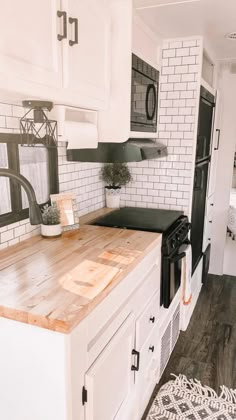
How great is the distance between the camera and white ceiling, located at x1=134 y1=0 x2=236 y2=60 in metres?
1.82

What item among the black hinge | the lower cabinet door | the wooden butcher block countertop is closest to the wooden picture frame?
the wooden butcher block countertop

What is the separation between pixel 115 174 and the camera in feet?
8.72

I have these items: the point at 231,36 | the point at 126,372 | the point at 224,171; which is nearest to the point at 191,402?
the point at 126,372

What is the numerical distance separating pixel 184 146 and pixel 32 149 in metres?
1.25

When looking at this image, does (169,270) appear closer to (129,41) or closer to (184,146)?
(184,146)

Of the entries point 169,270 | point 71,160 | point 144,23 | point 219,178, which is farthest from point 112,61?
point 219,178

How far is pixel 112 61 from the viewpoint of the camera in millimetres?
1811

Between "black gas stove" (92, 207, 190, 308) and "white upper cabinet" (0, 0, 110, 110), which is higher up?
"white upper cabinet" (0, 0, 110, 110)

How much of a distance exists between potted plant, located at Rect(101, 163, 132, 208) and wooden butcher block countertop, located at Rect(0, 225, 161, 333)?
775 millimetres

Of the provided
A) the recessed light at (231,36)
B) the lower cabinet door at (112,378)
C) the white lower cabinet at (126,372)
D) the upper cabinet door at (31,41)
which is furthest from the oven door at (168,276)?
the recessed light at (231,36)

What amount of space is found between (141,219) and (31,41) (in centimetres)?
144

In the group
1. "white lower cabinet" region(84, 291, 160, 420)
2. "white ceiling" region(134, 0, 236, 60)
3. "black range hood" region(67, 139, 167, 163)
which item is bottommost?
"white lower cabinet" region(84, 291, 160, 420)

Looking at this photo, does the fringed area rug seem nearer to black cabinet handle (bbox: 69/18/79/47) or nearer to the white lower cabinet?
the white lower cabinet

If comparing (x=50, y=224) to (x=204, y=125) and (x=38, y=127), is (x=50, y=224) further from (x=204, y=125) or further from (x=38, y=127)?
(x=204, y=125)
